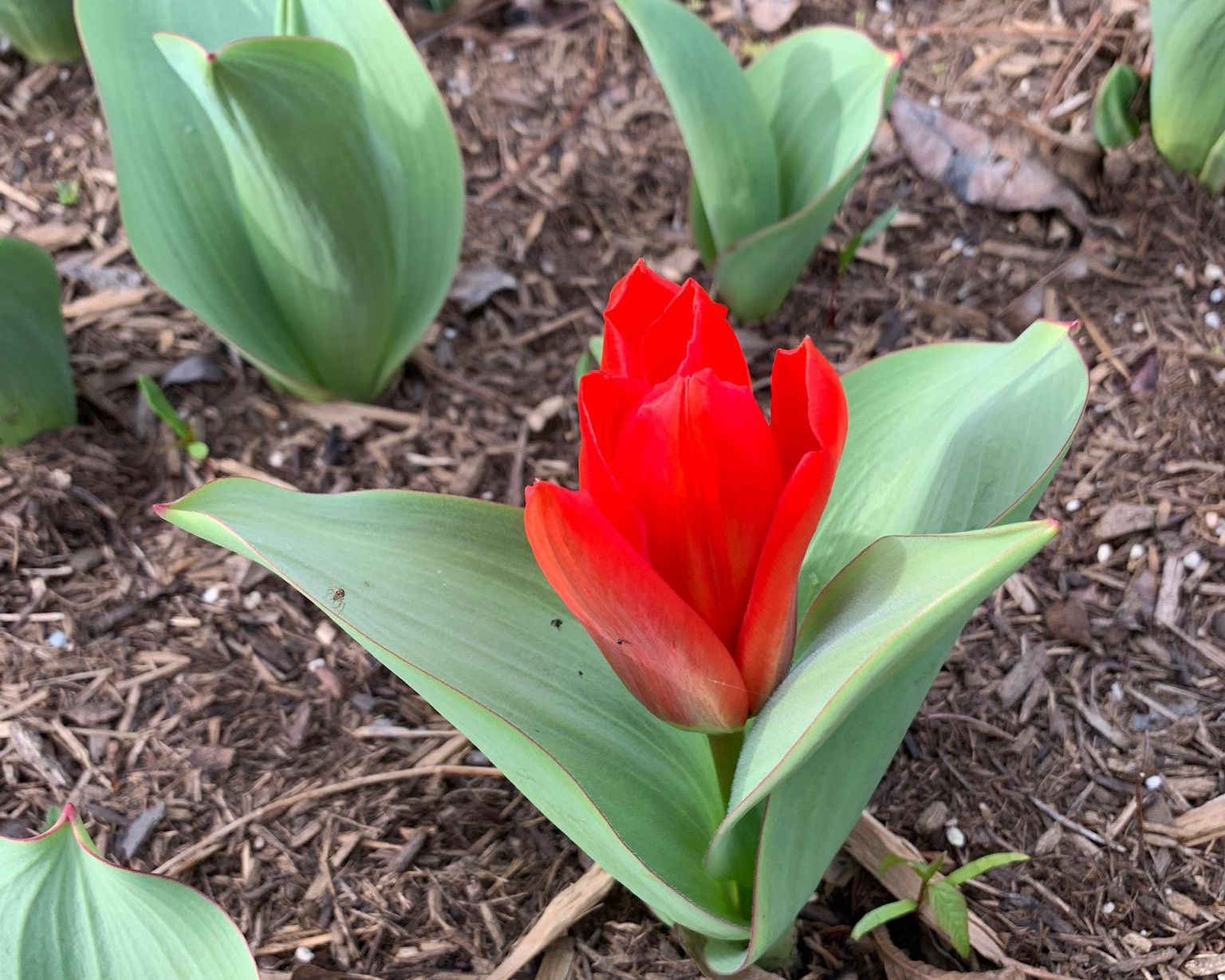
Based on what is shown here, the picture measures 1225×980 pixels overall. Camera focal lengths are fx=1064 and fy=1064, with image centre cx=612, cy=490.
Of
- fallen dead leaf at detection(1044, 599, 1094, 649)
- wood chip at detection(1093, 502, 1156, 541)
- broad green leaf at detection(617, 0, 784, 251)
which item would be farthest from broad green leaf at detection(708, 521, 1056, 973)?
broad green leaf at detection(617, 0, 784, 251)

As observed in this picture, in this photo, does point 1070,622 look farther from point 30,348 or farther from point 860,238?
point 30,348

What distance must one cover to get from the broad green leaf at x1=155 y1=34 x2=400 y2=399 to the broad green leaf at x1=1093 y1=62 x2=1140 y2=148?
1.24 metres

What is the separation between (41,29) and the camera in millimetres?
2045

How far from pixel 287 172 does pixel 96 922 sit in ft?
2.80

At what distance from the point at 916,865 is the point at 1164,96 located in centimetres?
137

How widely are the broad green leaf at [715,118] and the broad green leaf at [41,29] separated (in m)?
1.24

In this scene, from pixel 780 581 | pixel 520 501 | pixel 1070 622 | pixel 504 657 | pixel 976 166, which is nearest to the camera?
pixel 780 581

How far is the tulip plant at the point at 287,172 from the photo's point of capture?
125cm

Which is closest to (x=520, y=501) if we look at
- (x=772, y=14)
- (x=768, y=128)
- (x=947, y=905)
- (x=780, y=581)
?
(x=768, y=128)

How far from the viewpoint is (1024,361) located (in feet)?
2.94

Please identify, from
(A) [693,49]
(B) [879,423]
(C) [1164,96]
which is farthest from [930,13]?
(B) [879,423]

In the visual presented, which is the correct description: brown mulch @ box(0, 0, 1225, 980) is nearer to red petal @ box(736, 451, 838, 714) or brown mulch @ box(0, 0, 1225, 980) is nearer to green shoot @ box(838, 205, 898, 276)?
green shoot @ box(838, 205, 898, 276)

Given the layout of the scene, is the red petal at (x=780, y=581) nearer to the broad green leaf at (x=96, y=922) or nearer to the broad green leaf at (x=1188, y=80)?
the broad green leaf at (x=96, y=922)

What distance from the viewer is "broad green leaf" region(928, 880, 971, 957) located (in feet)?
3.47
